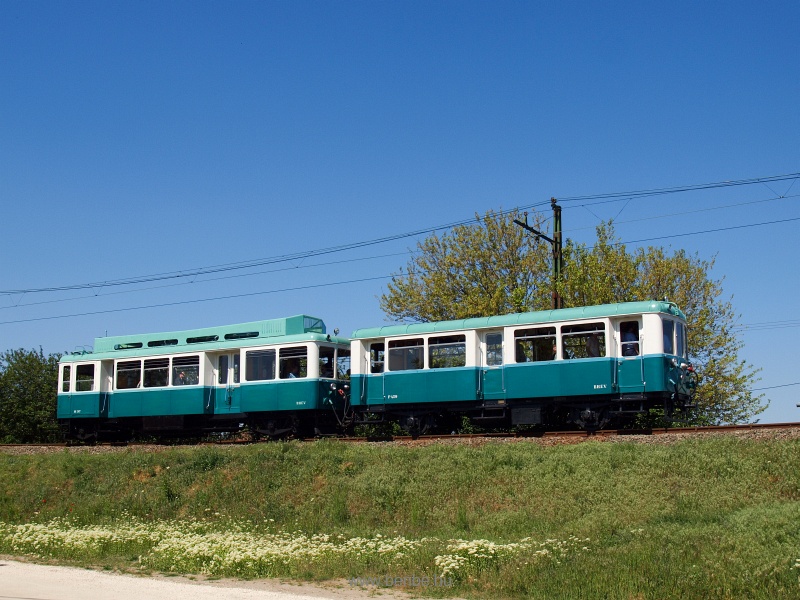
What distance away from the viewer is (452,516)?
17703 millimetres

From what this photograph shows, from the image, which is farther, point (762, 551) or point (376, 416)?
point (376, 416)

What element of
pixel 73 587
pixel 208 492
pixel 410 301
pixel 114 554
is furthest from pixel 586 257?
pixel 73 587

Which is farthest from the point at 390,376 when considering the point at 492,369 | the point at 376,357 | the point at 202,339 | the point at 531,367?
the point at 202,339

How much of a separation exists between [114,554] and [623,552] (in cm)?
922

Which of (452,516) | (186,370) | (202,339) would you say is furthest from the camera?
(202,339)

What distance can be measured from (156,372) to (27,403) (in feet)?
56.4

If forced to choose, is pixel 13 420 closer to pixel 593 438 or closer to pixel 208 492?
pixel 208 492

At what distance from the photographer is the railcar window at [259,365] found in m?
27.6

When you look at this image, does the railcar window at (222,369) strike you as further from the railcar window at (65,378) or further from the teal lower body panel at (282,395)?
the railcar window at (65,378)

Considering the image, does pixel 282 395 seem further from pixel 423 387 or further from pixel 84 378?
pixel 84 378

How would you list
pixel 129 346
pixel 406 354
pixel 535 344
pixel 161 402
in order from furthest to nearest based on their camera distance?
pixel 129 346, pixel 161 402, pixel 406 354, pixel 535 344

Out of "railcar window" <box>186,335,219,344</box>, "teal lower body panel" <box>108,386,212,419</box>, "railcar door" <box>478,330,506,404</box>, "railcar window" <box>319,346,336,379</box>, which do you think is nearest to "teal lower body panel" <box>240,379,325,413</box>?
"railcar window" <box>319,346,336,379</box>

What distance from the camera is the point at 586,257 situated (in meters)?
36.1

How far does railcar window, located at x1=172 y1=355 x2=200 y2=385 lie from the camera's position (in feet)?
96.0
